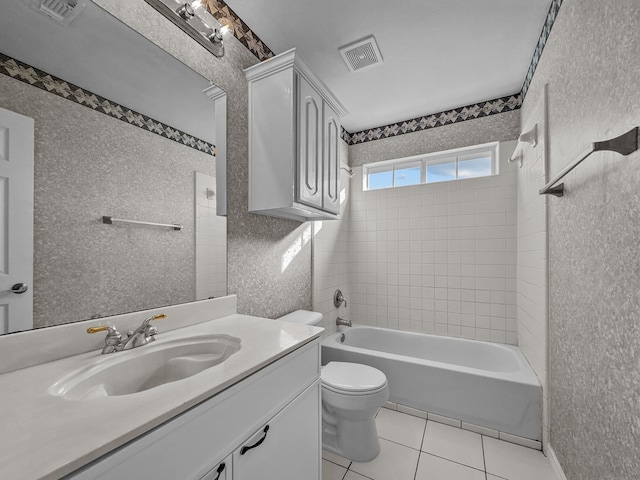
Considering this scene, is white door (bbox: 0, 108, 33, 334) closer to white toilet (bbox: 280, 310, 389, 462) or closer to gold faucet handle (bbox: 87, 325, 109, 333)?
gold faucet handle (bbox: 87, 325, 109, 333)

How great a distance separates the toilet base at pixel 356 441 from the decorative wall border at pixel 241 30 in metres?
2.34

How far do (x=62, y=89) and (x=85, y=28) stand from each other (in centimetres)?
28

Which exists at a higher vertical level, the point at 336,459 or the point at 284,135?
the point at 284,135

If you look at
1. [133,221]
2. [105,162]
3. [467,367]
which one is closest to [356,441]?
[467,367]

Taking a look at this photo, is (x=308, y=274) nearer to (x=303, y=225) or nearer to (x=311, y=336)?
(x=303, y=225)

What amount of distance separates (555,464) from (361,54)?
2.67m

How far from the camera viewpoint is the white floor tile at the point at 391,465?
1448 millimetres

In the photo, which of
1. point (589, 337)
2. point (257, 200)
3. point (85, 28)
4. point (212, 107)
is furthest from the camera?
point (257, 200)

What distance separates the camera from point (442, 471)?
4.84ft

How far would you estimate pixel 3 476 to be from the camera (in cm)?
39

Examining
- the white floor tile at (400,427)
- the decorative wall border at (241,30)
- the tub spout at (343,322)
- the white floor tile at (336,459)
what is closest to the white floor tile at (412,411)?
the white floor tile at (400,427)

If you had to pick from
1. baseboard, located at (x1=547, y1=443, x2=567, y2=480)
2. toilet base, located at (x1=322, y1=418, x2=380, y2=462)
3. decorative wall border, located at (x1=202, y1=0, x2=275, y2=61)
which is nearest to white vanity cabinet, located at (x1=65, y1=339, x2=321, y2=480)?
toilet base, located at (x1=322, y1=418, x2=380, y2=462)

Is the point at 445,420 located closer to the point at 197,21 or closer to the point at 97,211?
the point at 97,211

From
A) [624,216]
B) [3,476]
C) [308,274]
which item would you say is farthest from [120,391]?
[624,216]
